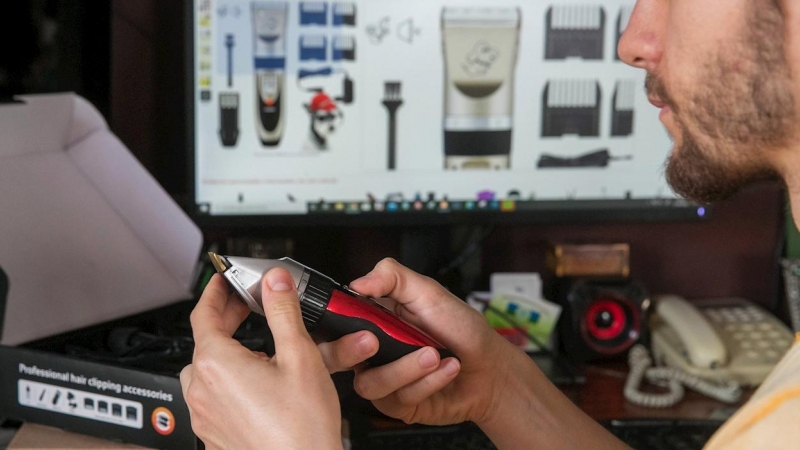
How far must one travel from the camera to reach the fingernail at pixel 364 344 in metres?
0.64

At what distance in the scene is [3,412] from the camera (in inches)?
29.2

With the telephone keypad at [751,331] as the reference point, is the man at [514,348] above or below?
above

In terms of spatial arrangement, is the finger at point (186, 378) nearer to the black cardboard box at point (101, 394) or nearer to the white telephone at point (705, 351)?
the black cardboard box at point (101, 394)

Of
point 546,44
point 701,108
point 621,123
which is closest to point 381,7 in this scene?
point 546,44

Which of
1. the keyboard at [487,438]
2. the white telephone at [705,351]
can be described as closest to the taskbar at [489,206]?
the white telephone at [705,351]

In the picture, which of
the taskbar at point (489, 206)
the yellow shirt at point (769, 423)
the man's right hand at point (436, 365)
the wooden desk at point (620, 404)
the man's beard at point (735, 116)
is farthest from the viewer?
the taskbar at point (489, 206)

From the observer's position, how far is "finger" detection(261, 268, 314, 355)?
56cm

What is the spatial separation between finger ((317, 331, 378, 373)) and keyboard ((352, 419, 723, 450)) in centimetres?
17

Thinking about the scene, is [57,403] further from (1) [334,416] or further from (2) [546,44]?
(2) [546,44]

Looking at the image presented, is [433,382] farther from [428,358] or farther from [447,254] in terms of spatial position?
[447,254]

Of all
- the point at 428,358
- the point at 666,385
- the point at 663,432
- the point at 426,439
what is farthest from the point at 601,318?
the point at 428,358

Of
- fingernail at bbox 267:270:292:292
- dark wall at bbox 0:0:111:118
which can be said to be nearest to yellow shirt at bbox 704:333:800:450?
fingernail at bbox 267:270:292:292

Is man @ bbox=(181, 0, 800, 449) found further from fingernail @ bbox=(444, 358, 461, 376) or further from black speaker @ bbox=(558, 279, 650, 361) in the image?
black speaker @ bbox=(558, 279, 650, 361)

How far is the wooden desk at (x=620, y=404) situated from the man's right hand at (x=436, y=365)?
0.60 feet
